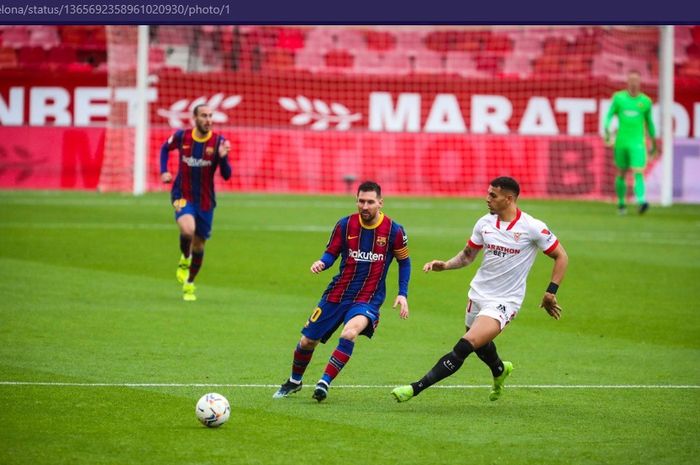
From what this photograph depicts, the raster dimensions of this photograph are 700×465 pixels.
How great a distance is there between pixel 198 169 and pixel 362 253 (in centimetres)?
617

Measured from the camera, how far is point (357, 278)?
1067cm

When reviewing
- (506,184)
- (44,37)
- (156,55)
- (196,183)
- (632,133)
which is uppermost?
(44,37)

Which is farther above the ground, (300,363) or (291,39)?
(291,39)

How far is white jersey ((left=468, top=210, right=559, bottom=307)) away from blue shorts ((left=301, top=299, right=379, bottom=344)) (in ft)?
2.76

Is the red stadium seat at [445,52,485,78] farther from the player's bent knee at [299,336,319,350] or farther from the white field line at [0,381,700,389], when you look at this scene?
the player's bent knee at [299,336,319,350]

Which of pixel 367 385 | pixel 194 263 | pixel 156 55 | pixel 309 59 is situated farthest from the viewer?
pixel 309 59

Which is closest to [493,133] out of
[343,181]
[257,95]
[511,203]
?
[343,181]

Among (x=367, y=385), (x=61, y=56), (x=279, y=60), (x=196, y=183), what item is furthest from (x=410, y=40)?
(x=367, y=385)

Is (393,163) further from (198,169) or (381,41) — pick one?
(198,169)

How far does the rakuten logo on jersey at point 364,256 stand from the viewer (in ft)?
35.0

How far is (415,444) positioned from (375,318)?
1907mm

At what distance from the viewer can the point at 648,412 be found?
402 inches
